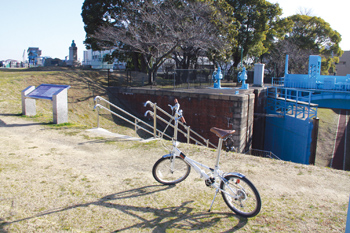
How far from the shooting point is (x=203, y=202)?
416cm

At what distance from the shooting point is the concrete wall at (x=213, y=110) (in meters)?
13.9

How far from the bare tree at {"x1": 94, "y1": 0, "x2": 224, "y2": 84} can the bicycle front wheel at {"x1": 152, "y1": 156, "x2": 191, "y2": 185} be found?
15162mm

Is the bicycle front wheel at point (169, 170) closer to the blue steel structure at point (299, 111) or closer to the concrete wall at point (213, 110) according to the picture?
the concrete wall at point (213, 110)

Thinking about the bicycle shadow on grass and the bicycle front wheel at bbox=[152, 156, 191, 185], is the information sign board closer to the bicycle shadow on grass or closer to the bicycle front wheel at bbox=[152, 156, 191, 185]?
the bicycle front wheel at bbox=[152, 156, 191, 185]

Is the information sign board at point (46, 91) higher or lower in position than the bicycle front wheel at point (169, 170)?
higher


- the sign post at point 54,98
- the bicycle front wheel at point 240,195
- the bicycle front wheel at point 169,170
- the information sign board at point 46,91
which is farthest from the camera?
the information sign board at point 46,91

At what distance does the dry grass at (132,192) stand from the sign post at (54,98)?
177 cm

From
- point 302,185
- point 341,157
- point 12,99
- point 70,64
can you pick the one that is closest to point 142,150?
point 302,185

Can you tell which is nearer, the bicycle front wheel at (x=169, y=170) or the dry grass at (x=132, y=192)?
the dry grass at (x=132, y=192)

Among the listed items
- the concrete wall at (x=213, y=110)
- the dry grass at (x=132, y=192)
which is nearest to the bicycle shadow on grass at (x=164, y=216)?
the dry grass at (x=132, y=192)

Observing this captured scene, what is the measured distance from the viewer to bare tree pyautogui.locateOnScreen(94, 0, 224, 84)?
1978 centimetres

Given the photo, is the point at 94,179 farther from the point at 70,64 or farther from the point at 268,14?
the point at 268,14

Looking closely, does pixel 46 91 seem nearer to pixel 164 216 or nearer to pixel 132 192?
pixel 132 192

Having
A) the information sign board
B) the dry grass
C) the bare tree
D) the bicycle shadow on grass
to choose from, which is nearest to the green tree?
the bare tree
